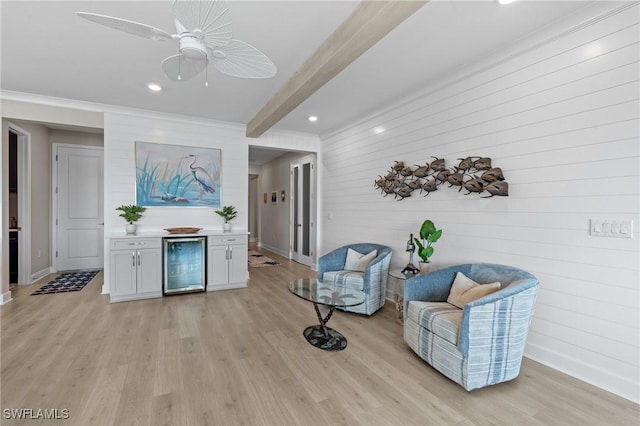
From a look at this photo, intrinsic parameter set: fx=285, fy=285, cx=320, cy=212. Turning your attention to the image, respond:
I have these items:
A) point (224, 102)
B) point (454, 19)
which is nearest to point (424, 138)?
point (454, 19)

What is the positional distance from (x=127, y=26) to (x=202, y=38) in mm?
433

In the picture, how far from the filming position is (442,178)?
3330mm

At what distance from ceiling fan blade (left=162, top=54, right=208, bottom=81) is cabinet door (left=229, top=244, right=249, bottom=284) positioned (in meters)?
2.87

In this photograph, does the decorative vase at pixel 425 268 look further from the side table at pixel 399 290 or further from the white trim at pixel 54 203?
the white trim at pixel 54 203

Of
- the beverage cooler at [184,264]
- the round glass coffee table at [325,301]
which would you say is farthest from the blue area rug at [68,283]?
the round glass coffee table at [325,301]

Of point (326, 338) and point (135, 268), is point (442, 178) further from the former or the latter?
point (135, 268)

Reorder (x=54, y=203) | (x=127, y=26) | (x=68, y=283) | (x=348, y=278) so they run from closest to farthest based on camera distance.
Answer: (x=127, y=26) < (x=348, y=278) < (x=68, y=283) < (x=54, y=203)

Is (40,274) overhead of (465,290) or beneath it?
beneath

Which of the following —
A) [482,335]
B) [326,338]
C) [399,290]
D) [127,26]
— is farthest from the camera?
[399,290]

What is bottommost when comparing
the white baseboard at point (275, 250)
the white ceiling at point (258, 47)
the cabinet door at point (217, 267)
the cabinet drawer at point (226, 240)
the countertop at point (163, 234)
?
the white baseboard at point (275, 250)

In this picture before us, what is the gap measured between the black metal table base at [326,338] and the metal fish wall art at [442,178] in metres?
2.00

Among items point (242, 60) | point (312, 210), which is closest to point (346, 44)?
point (242, 60)

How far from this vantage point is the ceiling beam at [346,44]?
1.88 m

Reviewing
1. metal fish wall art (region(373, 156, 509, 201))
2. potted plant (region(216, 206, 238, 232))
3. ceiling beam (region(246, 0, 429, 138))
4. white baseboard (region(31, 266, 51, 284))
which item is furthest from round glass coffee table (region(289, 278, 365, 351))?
white baseboard (region(31, 266, 51, 284))
